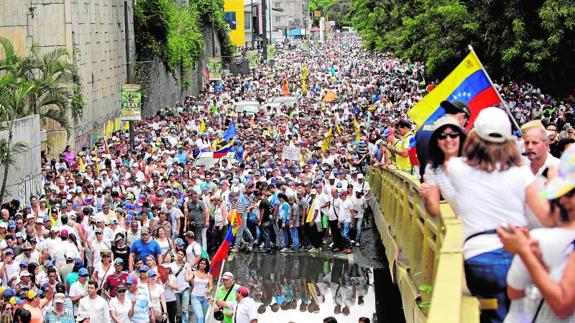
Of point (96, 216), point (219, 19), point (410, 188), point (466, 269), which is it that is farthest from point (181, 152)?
point (219, 19)

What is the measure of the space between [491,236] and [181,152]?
931 inches

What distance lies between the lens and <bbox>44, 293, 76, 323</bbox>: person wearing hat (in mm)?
12445

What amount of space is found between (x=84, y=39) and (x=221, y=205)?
582 inches

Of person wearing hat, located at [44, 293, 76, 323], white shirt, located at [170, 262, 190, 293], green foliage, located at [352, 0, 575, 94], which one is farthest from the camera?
green foliage, located at [352, 0, 575, 94]

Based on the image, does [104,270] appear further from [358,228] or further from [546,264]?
[546,264]

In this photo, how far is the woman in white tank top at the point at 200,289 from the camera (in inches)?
572

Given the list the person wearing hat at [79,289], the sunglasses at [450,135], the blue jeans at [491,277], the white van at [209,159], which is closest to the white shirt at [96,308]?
the person wearing hat at [79,289]

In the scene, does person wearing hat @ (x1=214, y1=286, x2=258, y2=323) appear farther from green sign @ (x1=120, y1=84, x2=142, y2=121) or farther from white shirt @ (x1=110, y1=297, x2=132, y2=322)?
green sign @ (x1=120, y1=84, x2=142, y2=121)

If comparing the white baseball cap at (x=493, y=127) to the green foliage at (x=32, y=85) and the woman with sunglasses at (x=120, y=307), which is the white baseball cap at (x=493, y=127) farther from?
the green foliage at (x=32, y=85)

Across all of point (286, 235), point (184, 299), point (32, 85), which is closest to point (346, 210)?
point (286, 235)

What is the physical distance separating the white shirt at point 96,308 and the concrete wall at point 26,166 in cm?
1079

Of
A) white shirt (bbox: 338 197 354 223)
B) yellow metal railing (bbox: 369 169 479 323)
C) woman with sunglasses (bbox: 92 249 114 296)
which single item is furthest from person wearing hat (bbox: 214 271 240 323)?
white shirt (bbox: 338 197 354 223)

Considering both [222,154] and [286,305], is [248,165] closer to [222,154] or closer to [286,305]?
[222,154]

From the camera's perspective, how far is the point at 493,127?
18.5ft
